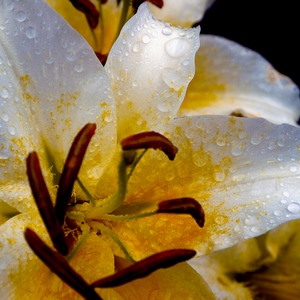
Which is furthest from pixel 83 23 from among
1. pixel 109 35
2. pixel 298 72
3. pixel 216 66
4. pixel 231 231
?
pixel 298 72

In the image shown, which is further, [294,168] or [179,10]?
[179,10]

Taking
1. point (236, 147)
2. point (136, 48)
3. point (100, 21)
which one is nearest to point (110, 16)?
point (100, 21)

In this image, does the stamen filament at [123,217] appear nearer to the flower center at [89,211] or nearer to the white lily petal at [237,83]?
the flower center at [89,211]

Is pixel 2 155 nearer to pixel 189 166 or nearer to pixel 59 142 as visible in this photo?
pixel 59 142

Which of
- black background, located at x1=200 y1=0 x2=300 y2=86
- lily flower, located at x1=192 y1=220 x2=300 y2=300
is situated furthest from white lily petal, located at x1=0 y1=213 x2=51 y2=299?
black background, located at x1=200 y1=0 x2=300 y2=86

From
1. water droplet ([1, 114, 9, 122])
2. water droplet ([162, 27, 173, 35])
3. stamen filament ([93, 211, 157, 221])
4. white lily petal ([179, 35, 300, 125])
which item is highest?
water droplet ([162, 27, 173, 35])

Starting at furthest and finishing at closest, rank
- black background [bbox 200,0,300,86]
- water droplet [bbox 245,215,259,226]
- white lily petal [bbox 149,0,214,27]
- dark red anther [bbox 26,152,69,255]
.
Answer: black background [bbox 200,0,300,86] → white lily petal [bbox 149,0,214,27] → water droplet [bbox 245,215,259,226] → dark red anther [bbox 26,152,69,255]

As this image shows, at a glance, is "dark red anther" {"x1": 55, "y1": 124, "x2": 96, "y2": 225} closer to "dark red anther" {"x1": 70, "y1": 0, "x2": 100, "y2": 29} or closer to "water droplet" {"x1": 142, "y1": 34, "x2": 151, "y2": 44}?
"water droplet" {"x1": 142, "y1": 34, "x2": 151, "y2": 44}

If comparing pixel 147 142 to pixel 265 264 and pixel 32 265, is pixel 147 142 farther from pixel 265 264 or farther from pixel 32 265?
pixel 265 264
